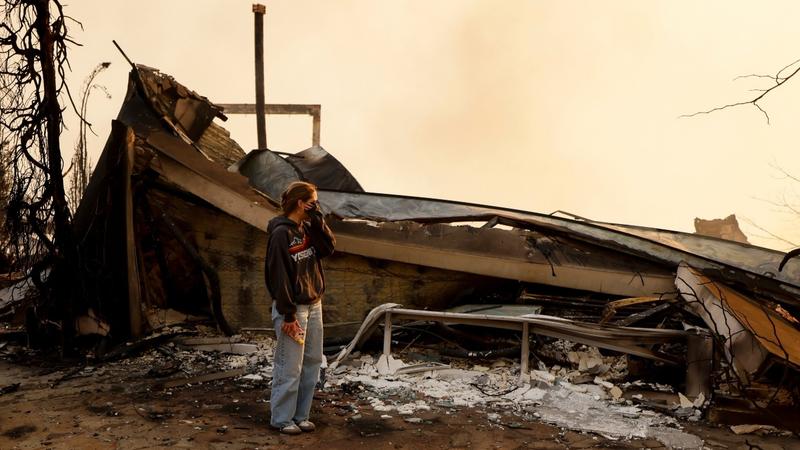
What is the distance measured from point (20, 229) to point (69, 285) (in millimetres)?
844

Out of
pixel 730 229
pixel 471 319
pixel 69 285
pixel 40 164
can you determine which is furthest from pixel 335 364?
pixel 730 229

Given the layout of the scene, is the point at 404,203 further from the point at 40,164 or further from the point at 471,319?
the point at 40,164

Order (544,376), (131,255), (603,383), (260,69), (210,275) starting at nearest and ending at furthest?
(603,383) → (544,376) → (131,255) → (210,275) → (260,69)

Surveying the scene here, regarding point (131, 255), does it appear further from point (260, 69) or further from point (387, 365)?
point (260, 69)

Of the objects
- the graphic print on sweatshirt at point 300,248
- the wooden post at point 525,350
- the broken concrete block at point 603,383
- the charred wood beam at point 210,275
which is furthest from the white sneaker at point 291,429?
the charred wood beam at point 210,275

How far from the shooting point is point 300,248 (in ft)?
14.6

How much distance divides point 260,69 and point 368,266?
321 inches

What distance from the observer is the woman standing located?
14.1 feet

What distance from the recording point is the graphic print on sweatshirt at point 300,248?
4.40m

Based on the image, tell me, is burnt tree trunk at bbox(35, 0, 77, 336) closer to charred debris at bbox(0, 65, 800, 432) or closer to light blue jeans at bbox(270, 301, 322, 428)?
charred debris at bbox(0, 65, 800, 432)

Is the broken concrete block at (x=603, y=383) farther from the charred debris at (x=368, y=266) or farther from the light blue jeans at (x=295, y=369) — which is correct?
the light blue jeans at (x=295, y=369)

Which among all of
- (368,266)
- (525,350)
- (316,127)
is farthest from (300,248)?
(316,127)

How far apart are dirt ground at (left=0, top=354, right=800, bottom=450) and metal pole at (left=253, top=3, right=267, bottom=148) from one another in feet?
30.1

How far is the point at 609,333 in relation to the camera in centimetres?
582
